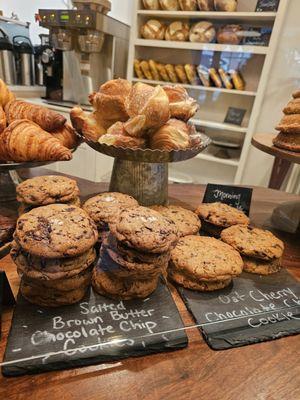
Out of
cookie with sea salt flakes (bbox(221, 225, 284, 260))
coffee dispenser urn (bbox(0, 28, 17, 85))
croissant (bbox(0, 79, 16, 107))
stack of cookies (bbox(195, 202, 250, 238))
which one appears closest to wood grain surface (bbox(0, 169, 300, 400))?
cookie with sea salt flakes (bbox(221, 225, 284, 260))

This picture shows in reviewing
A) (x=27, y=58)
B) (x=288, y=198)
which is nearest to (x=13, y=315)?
(x=288, y=198)

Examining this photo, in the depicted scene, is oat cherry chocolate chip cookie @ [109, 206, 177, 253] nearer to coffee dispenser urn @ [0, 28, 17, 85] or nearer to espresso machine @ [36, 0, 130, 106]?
espresso machine @ [36, 0, 130, 106]

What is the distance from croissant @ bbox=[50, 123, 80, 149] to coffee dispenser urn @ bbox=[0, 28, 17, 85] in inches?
72.6

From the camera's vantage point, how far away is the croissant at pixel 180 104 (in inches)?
39.2

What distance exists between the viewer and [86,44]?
2297 mm

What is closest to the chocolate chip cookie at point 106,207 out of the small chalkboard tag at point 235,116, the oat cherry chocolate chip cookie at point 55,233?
the oat cherry chocolate chip cookie at point 55,233

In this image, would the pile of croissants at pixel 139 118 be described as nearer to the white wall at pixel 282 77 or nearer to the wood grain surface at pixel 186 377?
the wood grain surface at pixel 186 377

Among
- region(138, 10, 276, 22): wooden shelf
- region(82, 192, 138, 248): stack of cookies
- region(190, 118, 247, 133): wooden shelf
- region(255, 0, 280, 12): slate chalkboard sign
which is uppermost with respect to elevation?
region(255, 0, 280, 12): slate chalkboard sign

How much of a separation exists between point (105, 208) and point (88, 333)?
1.04 ft

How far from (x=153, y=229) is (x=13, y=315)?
1.06 feet

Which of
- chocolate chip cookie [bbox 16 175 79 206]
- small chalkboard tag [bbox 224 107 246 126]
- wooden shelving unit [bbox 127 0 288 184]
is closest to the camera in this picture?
chocolate chip cookie [bbox 16 175 79 206]

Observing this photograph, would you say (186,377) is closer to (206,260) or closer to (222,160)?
(206,260)

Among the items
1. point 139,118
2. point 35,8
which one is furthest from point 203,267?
point 35,8

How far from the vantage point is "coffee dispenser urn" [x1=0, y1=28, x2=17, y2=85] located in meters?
2.39
